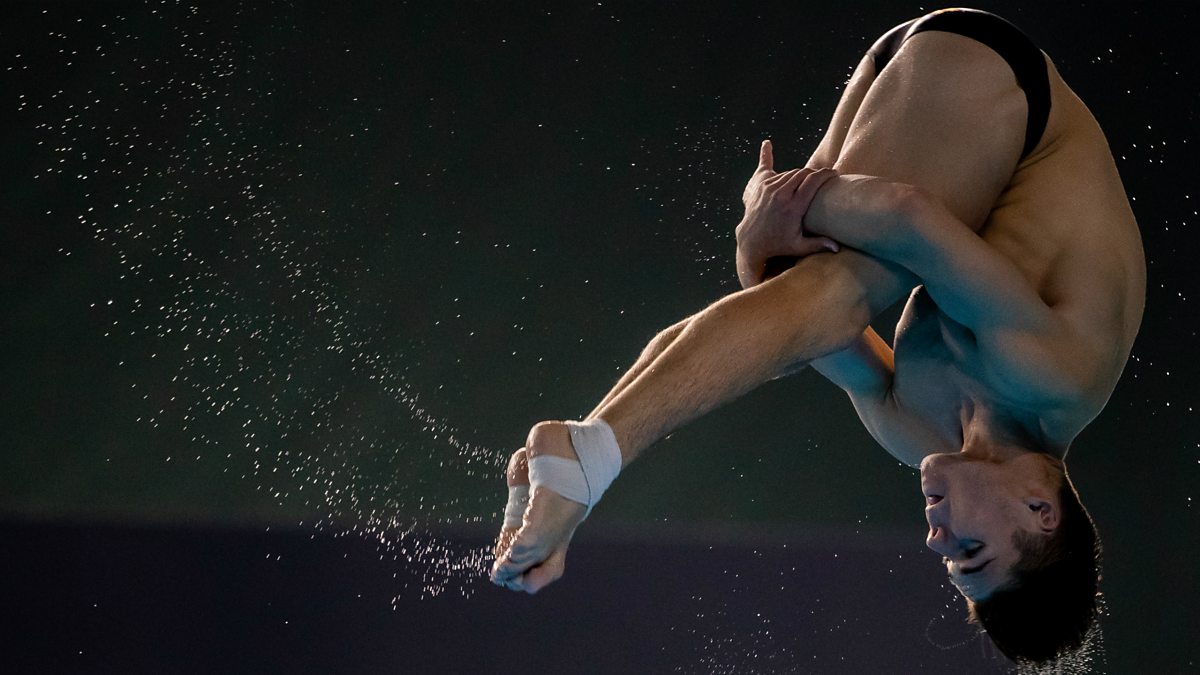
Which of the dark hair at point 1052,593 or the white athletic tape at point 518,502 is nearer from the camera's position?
the white athletic tape at point 518,502

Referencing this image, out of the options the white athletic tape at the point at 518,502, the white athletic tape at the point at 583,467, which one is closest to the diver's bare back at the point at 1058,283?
the white athletic tape at the point at 583,467

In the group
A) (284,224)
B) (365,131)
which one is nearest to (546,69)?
(365,131)

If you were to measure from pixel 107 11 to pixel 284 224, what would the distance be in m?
0.92

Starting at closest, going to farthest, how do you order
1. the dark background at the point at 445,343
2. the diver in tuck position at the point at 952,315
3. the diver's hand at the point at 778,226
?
the diver in tuck position at the point at 952,315, the diver's hand at the point at 778,226, the dark background at the point at 445,343

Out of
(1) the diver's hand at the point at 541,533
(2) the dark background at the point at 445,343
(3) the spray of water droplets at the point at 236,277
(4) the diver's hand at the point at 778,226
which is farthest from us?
(3) the spray of water droplets at the point at 236,277

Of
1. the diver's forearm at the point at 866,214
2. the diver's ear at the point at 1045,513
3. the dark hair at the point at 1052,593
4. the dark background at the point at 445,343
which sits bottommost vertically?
the dark background at the point at 445,343

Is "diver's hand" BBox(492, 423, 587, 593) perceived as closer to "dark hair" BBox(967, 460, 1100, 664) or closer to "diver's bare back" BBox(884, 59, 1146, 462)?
"diver's bare back" BBox(884, 59, 1146, 462)

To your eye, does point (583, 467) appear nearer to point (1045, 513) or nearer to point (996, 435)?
point (996, 435)

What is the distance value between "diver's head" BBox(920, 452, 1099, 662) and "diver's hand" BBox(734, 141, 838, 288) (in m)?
0.47

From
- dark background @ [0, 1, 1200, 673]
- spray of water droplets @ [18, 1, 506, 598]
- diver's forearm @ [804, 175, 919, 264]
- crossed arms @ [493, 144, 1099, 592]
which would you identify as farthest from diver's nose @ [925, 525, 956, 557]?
spray of water droplets @ [18, 1, 506, 598]

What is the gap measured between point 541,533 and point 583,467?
4.2 inches

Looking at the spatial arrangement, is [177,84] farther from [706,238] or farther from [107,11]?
[706,238]

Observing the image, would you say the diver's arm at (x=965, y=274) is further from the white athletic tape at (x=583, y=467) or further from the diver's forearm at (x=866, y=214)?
the white athletic tape at (x=583, y=467)

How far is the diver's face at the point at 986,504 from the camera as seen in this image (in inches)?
87.3
